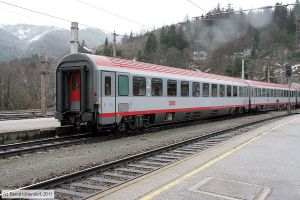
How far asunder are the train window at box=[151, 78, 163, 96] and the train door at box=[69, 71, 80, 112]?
11.7ft

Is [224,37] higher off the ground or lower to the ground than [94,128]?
higher

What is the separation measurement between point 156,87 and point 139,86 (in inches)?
59.9

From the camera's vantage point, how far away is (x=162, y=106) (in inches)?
685

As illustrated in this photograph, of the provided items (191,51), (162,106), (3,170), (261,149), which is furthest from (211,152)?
(191,51)

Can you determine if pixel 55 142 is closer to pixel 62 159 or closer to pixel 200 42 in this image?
pixel 62 159

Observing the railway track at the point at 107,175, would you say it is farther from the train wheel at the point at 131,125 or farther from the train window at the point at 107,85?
the train wheel at the point at 131,125

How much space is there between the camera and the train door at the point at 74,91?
14.6 meters

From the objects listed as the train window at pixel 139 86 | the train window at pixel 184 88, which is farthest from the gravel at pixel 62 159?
the train window at pixel 184 88

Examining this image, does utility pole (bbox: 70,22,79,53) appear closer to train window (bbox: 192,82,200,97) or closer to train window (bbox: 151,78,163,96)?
train window (bbox: 151,78,163,96)

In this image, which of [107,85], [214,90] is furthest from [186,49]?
[107,85]

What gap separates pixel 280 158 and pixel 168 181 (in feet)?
13.6

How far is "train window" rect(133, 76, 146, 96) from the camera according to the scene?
50.1 feet

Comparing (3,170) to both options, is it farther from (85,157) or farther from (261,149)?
(261,149)

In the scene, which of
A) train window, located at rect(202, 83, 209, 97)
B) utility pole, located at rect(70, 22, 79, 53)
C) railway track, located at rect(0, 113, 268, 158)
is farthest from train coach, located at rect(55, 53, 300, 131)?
utility pole, located at rect(70, 22, 79, 53)
